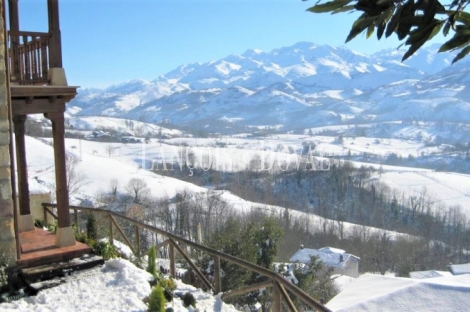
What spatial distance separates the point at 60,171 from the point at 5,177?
3.53 feet

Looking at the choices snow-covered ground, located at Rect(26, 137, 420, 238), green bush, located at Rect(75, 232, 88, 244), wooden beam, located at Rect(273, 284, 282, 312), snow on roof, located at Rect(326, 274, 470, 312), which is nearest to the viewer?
wooden beam, located at Rect(273, 284, 282, 312)

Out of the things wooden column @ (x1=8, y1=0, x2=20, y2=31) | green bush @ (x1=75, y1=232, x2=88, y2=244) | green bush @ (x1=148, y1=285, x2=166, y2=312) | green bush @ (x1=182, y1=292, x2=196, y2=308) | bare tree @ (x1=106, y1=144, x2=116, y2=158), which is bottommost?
bare tree @ (x1=106, y1=144, x2=116, y2=158)

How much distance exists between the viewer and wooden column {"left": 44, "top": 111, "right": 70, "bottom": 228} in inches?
306

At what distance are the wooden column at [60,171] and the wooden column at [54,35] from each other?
91cm

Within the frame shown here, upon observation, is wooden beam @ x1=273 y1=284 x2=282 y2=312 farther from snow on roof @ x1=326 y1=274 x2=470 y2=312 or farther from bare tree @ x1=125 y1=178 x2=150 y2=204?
bare tree @ x1=125 y1=178 x2=150 y2=204

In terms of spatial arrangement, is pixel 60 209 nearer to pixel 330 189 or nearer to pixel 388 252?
pixel 388 252

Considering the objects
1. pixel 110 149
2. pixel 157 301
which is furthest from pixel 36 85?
pixel 110 149

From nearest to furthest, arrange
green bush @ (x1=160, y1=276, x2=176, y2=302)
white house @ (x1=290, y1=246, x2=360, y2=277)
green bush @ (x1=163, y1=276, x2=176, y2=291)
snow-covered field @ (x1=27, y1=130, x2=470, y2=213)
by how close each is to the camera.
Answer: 1. green bush @ (x1=160, y1=276, x2=176, y2=302)
2. green bush @ (x1=163, y1=276, x2=176, y2=291)
3. white house @ (x1=290, y1=246, x2=360, y2=277)
4. snow-covered field @ (x1=27, y1=130, x2=470, y2=213)

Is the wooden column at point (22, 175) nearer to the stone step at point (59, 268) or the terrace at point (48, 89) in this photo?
the terrace at point (48, 89)

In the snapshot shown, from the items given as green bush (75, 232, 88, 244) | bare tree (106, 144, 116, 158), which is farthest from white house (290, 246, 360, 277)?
bare tree (106, 144, 116, 158)

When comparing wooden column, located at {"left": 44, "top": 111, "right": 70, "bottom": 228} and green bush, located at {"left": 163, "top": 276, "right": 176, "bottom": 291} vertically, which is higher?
wooden column, located at {"left": 44, "top": 111, "right": 70, "bottom": 228}

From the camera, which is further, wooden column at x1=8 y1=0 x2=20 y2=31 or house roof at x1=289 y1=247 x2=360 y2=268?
house roof at x1=289 y1=247 x2=360 y2=268

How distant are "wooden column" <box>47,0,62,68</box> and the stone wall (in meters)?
0.78

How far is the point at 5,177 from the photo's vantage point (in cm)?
686
